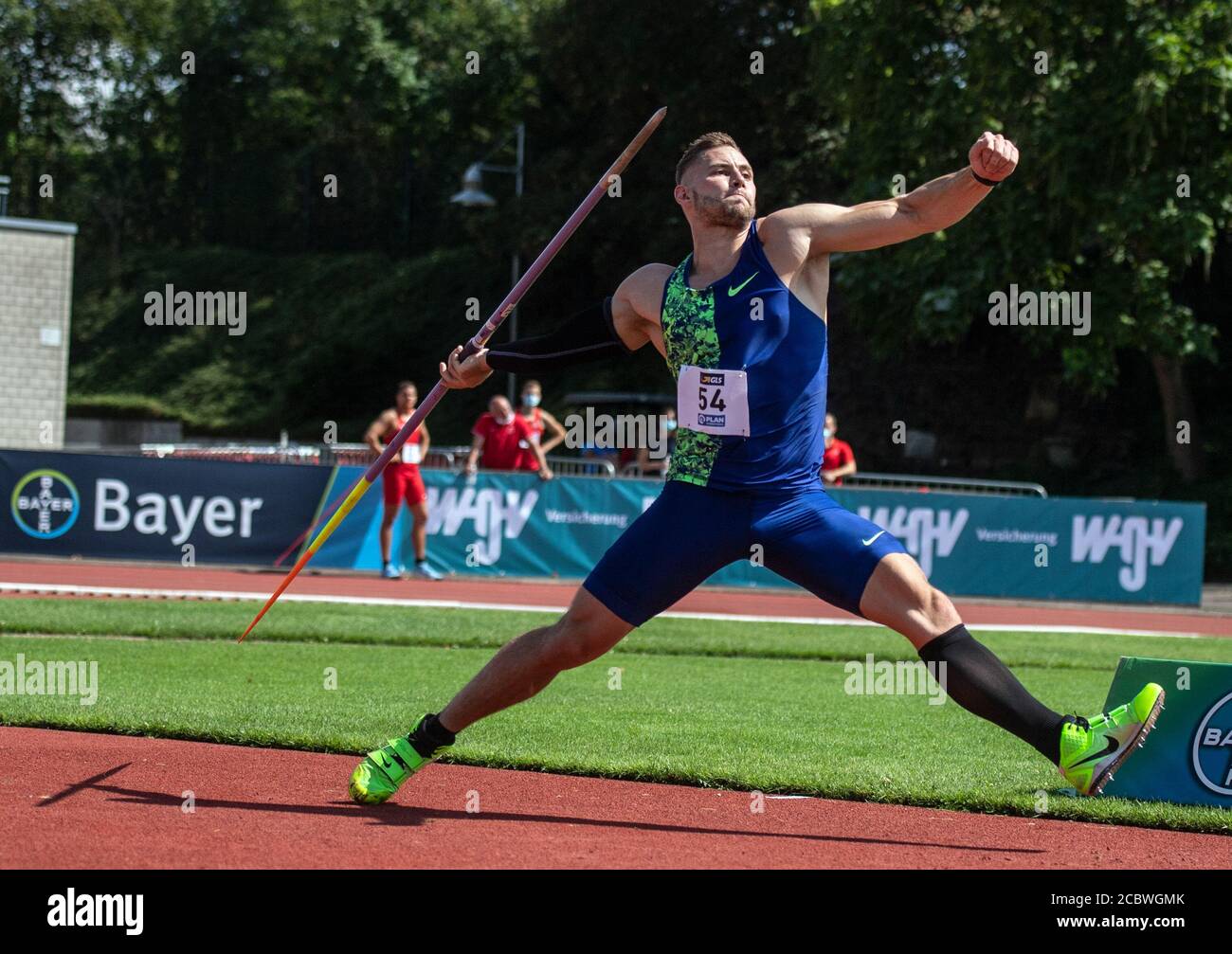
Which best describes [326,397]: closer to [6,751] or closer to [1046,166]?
[1046,166]

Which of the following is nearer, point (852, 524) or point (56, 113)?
point (852, 524)

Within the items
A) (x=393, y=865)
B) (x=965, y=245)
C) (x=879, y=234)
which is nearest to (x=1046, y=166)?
(x=965, y=245)

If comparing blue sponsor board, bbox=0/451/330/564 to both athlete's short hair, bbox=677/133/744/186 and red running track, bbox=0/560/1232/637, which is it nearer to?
red running track, bbox=0/560/1232/637

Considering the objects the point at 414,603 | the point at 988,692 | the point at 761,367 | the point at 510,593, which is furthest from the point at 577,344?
the point at 510,593

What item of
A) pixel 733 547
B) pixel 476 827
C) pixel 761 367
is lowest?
pixel 476 827

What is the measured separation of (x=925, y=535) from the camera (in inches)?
765

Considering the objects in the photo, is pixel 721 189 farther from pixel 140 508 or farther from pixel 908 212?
pixel 140 508

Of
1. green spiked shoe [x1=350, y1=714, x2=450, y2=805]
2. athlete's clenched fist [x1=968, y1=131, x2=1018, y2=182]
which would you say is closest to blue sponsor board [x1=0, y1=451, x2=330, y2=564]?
green spiked shoe [x1=350, y1=714, x2=450, y2=805]

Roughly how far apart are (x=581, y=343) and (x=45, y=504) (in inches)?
544

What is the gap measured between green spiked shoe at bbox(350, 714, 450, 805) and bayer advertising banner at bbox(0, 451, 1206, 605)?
12.8m

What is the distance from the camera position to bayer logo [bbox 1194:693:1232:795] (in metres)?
5.97

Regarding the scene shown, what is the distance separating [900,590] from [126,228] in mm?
57270

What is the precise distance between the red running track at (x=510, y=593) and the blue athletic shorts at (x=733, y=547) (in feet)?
36.0

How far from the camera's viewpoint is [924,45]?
83.5ft
